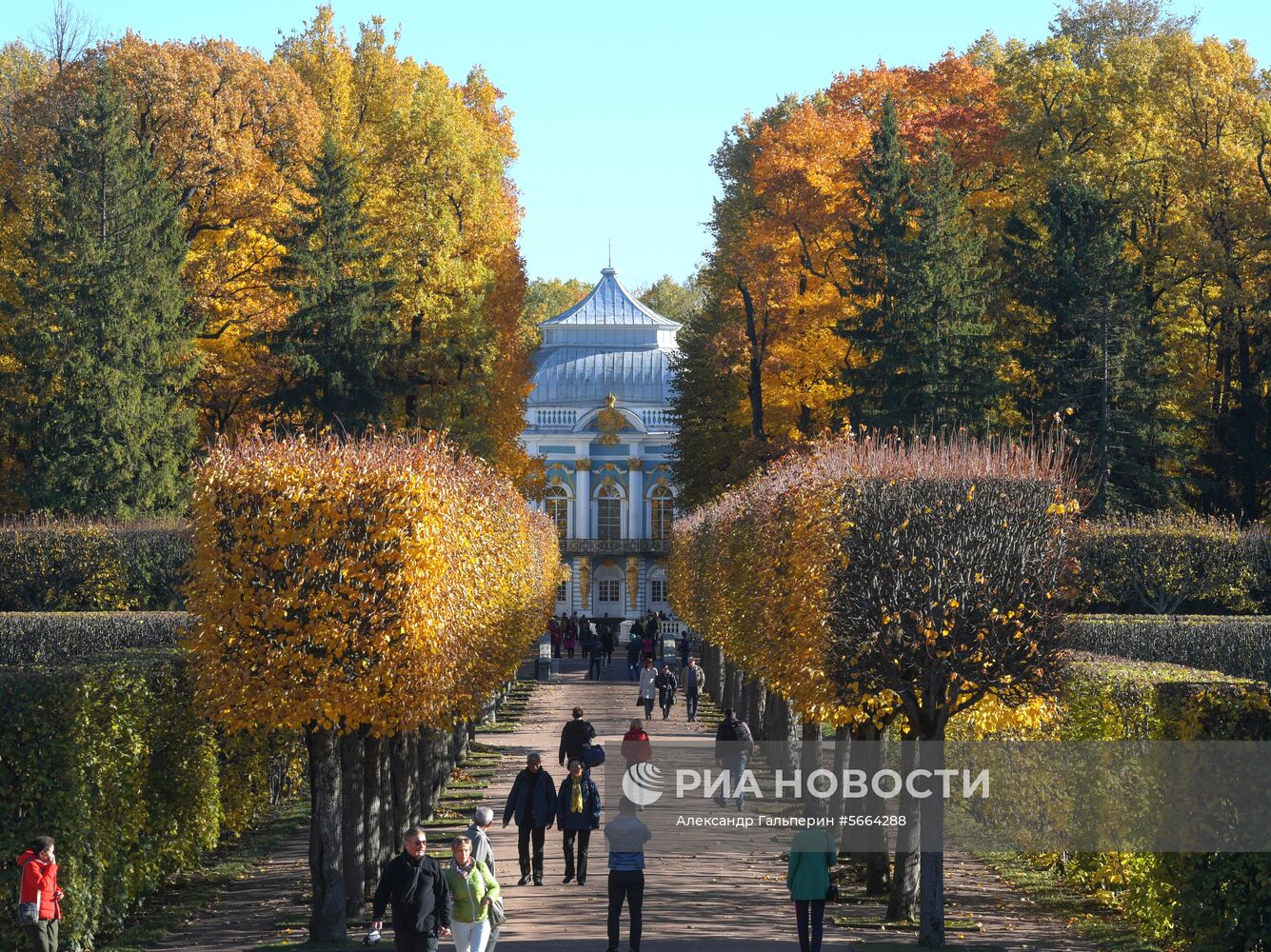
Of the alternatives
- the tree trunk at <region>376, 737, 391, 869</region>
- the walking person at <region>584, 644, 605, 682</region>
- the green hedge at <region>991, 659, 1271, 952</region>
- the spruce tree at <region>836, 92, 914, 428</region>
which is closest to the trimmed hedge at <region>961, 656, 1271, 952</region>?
the green hedge at <region>991, 659, 1271, 952</region>

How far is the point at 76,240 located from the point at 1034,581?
3292 centimetres

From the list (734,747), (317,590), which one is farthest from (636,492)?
(317,590)

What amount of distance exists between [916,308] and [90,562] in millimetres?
20778

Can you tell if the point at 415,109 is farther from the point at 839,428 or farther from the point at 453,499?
the point at 453,499

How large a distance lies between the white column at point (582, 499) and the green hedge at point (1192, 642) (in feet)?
203

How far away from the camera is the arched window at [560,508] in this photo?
95562 mm

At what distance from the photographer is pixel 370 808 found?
2270 centimetres

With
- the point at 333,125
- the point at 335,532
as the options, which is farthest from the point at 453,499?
the point at 333,125

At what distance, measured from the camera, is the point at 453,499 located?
23.6 m

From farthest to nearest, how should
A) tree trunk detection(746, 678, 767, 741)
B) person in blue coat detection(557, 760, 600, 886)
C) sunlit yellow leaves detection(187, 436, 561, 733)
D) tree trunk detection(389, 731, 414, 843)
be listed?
tree trunk detection(746, 678, 767, 741) < tree trunk detection(389, 731, 414, 843) < person in blue coat detection(557, 760, 600, 886) < sunlit yellow leaves detection(187, 436, 561, 733)

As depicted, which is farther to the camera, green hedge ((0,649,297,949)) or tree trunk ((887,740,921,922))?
tree trunk ((887,740,921,922))

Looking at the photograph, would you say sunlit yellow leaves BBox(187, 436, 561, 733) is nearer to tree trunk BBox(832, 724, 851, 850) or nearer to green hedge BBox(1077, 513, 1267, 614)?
tree trunk BBox(832, 724, 851, 850)

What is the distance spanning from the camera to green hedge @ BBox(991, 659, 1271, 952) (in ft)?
52.1
